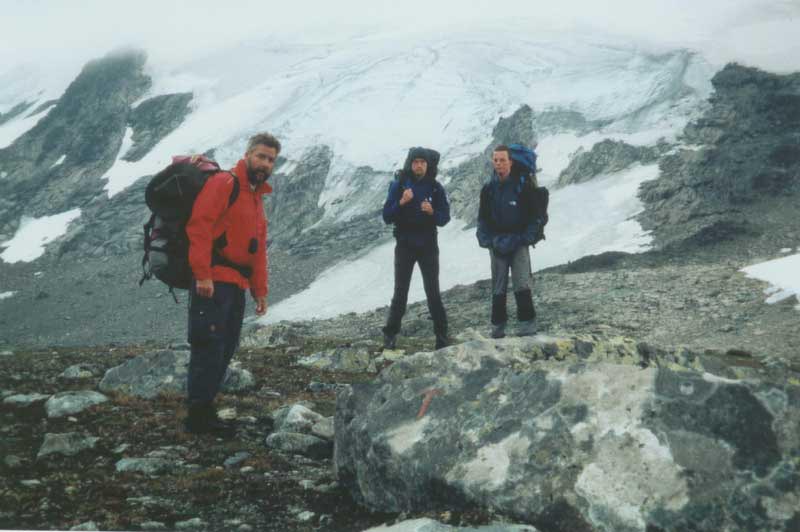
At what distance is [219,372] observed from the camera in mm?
4395

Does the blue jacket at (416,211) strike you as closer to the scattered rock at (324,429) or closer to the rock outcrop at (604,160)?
the scattered rock at (324,429)

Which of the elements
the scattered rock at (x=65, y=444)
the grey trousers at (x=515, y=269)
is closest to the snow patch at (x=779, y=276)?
the grey trousers at (x=515, y=269)

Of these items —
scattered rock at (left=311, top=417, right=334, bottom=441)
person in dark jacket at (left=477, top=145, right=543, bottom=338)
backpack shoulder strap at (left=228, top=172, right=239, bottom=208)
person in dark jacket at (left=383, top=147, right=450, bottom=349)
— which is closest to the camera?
backpack shoulder strap at (left=228, top=172, right=239, bottom=208)

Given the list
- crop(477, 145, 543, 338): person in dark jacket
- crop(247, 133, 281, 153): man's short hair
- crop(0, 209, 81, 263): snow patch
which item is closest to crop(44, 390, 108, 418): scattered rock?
crop(247, 133, 281, 153): man's short hair

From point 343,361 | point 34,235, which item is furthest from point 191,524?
point 34,235

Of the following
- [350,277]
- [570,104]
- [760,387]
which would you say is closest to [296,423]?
[760,387]

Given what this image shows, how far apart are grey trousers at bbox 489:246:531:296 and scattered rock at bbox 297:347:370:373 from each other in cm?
228

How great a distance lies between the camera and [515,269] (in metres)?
6.19

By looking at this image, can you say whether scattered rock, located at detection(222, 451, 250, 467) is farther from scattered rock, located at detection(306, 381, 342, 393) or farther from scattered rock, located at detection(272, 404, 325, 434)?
scattered rock, located at detection(306, 381, 342, 393)

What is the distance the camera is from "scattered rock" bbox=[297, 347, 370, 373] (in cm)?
782

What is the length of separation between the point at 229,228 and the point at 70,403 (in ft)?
6.97

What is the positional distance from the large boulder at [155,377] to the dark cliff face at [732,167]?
19.9 m

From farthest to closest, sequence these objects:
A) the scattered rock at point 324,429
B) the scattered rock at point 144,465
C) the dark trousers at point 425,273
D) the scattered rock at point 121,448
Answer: the dark trousers at point 425,273
the scattered rock at point 324,429
the scattered rock at point 121,448
the scattered rock at point 144,465

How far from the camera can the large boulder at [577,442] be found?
2.28m
